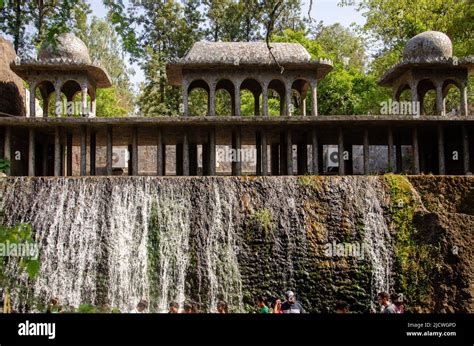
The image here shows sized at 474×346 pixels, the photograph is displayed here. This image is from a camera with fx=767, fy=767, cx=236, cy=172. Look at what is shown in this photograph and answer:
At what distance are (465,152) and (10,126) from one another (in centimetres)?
1421

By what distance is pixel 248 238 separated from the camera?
19562 mm

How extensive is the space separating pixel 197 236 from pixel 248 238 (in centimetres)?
132

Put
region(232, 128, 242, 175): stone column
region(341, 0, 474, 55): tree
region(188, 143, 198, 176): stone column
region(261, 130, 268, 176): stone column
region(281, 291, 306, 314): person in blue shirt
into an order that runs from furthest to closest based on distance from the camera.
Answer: region(341, 0, 474, 55): tree → region(188, 143, 198, 176): stone column → region(232, 128, 242, 175): stone column → region(261, 130, 268, 176): stone column → region(281, 291, 306, 314): person in blue shirt

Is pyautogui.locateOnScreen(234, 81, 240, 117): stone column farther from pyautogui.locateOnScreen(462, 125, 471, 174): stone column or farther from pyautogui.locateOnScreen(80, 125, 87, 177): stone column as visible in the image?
pyautogui.locateOnScreen(462, 125, 471, 174): stone column

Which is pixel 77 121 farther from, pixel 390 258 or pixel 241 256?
pixel 390 258

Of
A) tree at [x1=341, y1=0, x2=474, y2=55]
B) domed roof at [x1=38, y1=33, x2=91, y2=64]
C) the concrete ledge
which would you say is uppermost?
tree at [x1=341, y1=0, x2=474, y2=55]

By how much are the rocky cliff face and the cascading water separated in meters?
0.03

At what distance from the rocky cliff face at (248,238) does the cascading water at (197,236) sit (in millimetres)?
27

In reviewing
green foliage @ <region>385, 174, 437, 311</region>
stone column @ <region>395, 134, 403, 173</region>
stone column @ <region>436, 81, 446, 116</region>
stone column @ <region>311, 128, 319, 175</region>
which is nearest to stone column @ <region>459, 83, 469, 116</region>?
stone column @ <region>436, 81, 446, 116</region>

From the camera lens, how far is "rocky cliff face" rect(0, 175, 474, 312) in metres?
18.8

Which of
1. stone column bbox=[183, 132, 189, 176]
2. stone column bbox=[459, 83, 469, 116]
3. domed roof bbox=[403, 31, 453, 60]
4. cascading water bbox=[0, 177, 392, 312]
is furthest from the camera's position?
stone column bbox=[459, 83, 469, 116]

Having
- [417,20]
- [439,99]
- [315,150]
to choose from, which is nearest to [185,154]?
[315,150]

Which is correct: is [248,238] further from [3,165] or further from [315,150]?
[3,165]
